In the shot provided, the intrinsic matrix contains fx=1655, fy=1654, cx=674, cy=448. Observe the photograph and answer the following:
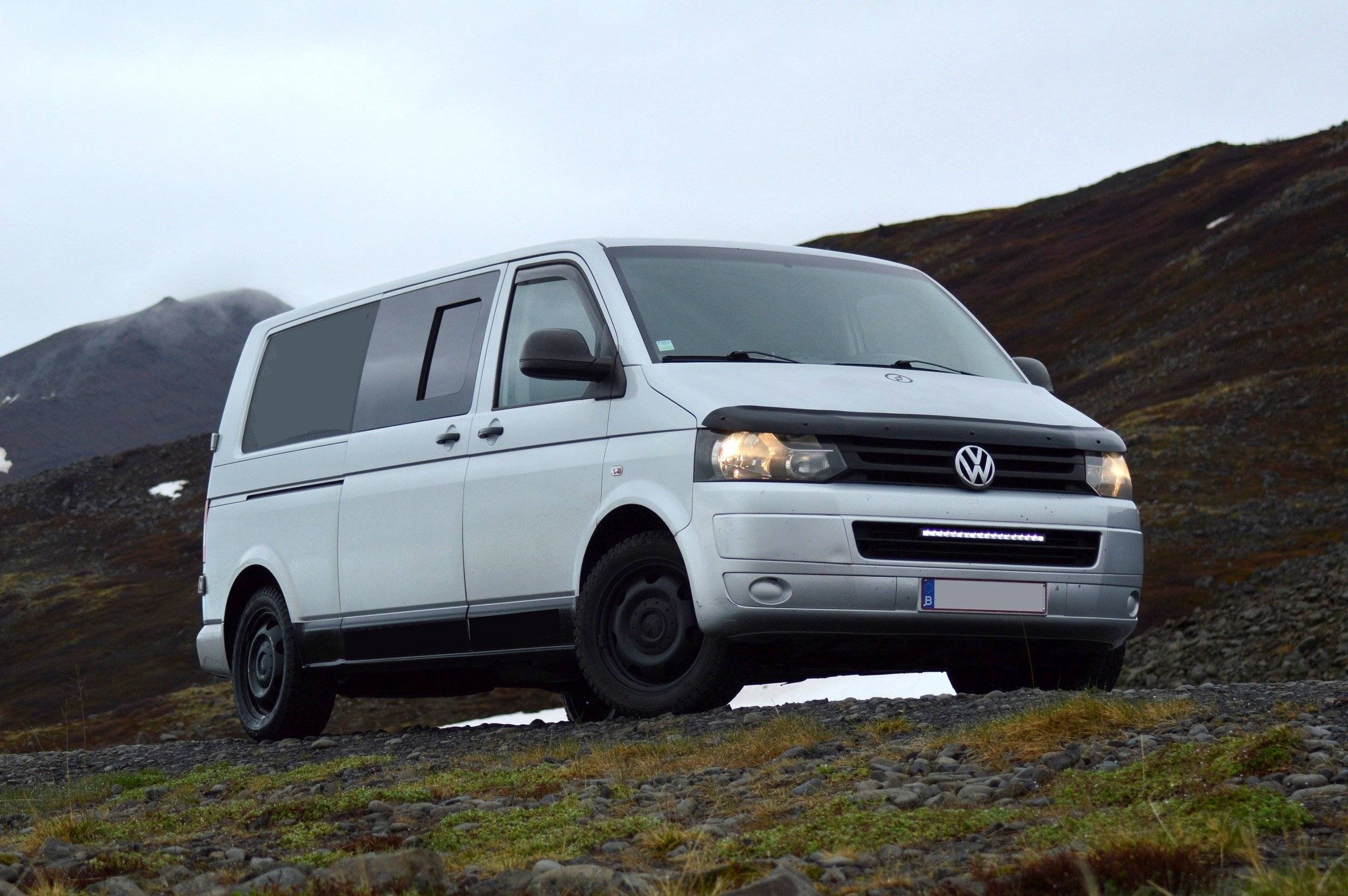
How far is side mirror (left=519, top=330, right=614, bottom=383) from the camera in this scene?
24.9 ft

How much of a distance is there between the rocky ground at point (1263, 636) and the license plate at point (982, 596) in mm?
12934

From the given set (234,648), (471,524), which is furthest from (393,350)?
(234,648)

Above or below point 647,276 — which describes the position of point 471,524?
below

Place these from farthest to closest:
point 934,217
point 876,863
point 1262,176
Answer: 1. point 934,217
2. point 1262,176
3. point 876,863

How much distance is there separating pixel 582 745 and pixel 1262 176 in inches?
2895

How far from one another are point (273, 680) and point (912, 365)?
14.7 ft

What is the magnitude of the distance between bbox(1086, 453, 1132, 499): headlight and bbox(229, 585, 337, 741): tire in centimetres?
467

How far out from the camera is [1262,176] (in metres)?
74.1

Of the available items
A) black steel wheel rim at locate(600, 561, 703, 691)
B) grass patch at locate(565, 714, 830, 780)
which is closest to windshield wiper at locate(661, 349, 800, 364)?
black steel wheel rim at locate(600, 561, 703, 691)

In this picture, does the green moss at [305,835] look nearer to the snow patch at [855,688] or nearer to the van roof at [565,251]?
the van roof at [565,251]

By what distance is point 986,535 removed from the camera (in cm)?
729

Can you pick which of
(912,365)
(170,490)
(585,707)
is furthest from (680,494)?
(170,490)

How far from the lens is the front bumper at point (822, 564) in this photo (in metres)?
7.00

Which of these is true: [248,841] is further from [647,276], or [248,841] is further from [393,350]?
[393,350]
